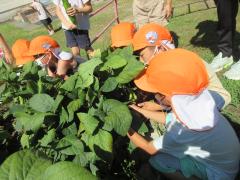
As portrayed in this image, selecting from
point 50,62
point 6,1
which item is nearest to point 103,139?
point 50,62

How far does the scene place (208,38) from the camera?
6.03 metres

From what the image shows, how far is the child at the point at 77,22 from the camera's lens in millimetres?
4980

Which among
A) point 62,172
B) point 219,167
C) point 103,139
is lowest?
point 219,167

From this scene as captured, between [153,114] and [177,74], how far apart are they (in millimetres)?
673

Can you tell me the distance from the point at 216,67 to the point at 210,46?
1094 millimetres

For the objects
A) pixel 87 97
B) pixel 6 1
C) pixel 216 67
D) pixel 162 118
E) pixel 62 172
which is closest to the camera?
pixel 62 172

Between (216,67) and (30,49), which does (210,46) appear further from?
(30,49)

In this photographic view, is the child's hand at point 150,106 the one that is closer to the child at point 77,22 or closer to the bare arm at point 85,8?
the child at point 77,22

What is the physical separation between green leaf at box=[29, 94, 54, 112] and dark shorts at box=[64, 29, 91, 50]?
2.92 m

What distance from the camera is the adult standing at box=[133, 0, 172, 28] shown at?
562cm

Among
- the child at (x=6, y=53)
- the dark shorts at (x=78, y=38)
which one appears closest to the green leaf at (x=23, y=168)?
the child at (x=6, y=53)

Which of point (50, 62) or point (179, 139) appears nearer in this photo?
point (179, 139)

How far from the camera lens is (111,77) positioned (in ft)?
8.56

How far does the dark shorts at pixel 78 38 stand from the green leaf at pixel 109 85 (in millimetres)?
2748
